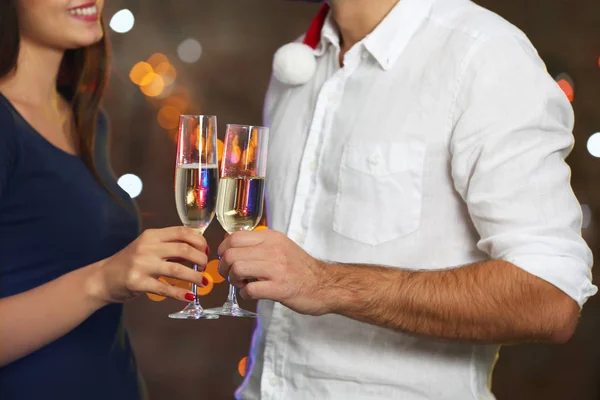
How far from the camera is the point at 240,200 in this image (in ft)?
4.58

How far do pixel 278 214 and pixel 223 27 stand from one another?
190 cm

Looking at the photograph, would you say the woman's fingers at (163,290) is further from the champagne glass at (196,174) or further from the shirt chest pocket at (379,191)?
the shirt chest pocket at (379,191)

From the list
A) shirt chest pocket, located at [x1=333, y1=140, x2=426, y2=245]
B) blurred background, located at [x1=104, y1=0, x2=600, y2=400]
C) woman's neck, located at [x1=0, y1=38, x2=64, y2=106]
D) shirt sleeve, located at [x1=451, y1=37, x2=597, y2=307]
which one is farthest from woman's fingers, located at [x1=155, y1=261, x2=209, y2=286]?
blurred background, located at [x1=104, y1=0, x2=600, y2=400]

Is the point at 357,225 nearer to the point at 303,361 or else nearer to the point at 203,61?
the point at 303,361

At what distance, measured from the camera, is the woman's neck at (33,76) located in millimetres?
1814

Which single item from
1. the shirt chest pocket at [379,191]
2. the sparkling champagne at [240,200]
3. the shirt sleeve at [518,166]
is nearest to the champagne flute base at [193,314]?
the sparkling champagne at [240,200]

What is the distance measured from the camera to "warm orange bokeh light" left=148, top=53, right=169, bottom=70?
346cm

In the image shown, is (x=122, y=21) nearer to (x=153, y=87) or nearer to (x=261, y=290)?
(x=153, y=87)

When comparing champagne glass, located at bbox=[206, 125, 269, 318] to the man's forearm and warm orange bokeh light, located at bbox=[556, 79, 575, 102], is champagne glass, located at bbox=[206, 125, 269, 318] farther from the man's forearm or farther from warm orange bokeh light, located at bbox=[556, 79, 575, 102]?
warm orange bokeh light, located at bbox=[556, 79, 575, 102]

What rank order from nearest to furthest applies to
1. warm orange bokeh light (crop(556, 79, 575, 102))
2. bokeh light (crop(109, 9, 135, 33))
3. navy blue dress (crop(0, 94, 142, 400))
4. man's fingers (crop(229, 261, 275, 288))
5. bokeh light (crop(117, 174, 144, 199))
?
man's fingers (crop(229, 261, 275, 288))
navy blue dress (crop(0, 94, 142, 400))
warm orange bokeh light (crop(556, 79, 575, 102))
bokeh light (crop(109, 9, 135, 33))
bokeh light (crop(117, 174, 144, 199))

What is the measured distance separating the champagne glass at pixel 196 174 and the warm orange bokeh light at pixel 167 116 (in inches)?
82.9

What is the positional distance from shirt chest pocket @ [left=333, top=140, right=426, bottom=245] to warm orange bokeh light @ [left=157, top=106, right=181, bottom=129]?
1.99 meters

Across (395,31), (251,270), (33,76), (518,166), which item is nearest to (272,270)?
(251,270)

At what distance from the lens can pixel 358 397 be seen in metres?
1.55
